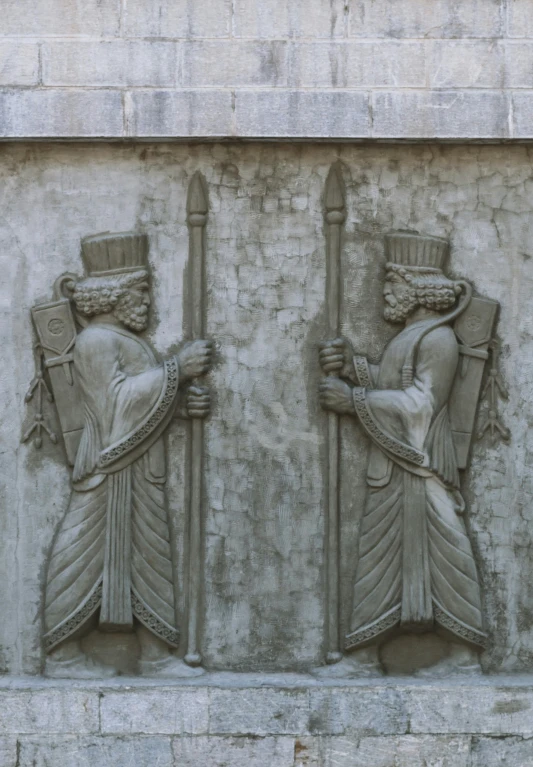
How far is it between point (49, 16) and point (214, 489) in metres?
2.83

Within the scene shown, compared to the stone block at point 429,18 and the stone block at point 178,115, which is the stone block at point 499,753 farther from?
the stone block at point 429,18

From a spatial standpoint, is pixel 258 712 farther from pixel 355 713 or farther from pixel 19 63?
pixel 19 63

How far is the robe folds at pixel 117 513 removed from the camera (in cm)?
1238

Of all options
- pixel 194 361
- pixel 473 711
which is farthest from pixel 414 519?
pixel 194 361

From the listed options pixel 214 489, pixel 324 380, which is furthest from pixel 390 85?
pixel 214 489

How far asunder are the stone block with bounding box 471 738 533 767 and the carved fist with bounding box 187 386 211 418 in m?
2.34

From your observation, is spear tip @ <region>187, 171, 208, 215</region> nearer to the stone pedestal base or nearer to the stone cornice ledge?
the stone cornice ledge

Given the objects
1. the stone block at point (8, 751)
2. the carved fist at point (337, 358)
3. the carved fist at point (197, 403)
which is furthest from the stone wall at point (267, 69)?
the stone block at point (8, 751)

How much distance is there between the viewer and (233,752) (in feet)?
40.0

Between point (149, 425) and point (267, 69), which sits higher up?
point (267, 69)

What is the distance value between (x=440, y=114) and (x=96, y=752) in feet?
13.2

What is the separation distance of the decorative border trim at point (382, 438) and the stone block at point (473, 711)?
1274 mm

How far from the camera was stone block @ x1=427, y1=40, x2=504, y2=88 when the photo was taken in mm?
12648

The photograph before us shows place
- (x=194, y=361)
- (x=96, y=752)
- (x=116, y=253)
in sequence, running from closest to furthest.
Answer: (x=96, y=752) < (x=194, y=361) < (x=116, y=253)
